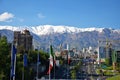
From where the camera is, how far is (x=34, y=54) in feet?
454

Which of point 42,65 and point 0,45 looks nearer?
point 0,45

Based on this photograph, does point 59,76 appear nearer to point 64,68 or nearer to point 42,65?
point 42,65

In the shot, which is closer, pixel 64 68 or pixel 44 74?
pixel 44 74

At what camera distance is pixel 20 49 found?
142m

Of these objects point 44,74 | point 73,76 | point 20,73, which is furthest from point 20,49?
point 20,73

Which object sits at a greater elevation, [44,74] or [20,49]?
[20,49]

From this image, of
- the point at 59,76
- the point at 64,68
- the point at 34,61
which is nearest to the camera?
the point at 34,61

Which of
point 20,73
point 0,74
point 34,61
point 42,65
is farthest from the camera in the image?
point 42,65

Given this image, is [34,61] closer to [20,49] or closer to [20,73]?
[20,49]

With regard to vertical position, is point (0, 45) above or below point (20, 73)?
above

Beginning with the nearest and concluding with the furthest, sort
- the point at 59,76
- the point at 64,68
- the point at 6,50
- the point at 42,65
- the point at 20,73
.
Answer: the point at 6,50 < the point at 20,73 < the point at 42,65 < the point at 59,76 < the point at 64,68

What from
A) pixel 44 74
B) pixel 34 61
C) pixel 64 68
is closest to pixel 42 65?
pixel 44 74

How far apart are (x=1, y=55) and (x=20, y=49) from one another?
70223 millimetres

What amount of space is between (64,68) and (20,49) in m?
56.0
